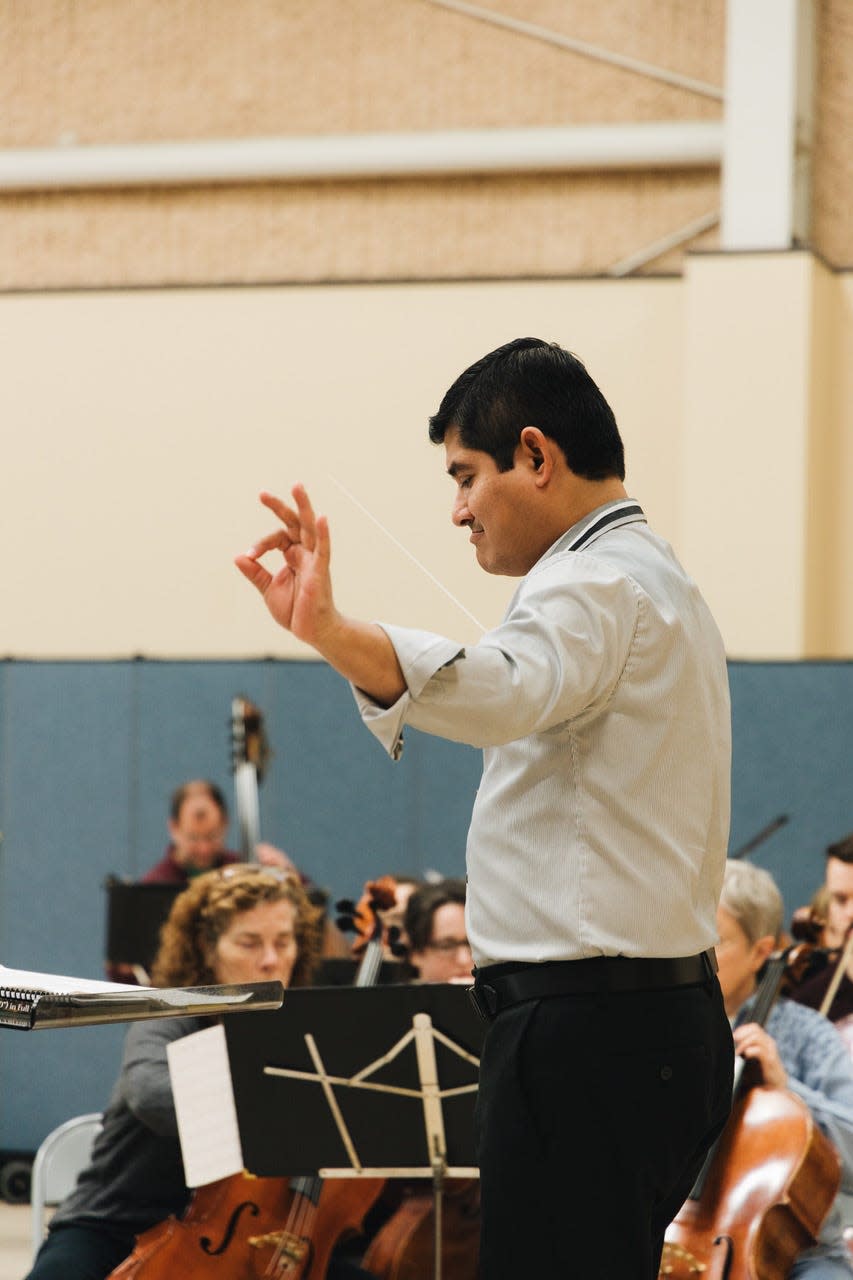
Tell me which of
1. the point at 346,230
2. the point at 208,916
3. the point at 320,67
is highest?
the point at 320,67

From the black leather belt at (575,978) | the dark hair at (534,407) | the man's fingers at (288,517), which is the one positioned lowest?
the black leather belt at (575,978)

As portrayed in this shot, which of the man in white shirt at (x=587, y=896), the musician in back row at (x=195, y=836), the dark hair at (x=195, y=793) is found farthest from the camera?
the dark hair at (x=195, y=793)

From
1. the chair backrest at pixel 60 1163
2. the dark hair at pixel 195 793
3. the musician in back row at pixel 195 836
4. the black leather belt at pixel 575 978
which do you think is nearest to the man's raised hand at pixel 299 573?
the black leather belt at pixel 575 978

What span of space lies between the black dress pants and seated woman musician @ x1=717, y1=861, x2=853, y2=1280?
1.46 metres

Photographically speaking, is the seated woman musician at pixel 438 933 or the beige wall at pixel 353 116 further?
the beige wall at pixel 353 116

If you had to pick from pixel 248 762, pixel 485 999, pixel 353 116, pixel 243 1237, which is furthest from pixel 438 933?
pixel 353 116

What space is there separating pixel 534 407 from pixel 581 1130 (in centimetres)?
68

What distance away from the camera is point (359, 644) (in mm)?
1539

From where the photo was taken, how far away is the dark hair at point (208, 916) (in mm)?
3607

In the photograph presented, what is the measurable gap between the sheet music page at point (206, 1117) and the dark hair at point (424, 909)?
3.14ft

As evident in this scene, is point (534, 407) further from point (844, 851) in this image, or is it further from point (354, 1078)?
point (844, 851)

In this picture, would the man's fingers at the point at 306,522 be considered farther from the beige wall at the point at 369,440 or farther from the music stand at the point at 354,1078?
the beige wall at the point at 369,440

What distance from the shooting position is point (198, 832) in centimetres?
595

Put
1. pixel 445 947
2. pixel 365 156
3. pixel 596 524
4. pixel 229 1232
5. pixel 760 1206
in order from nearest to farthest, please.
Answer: pixel 596 524 < pixel 760 1206 < pixel 229 1232 < pixel 445 947 < pixel 365 156
